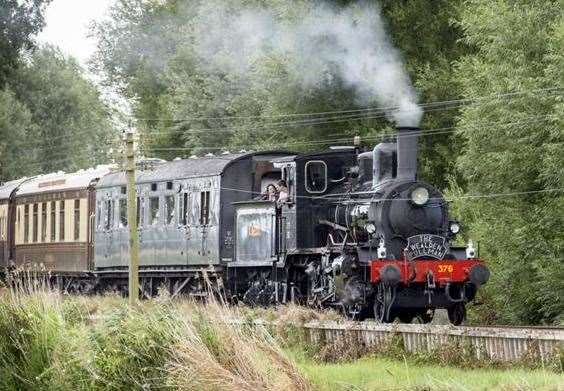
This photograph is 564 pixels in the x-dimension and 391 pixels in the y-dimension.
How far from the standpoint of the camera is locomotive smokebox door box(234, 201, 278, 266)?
2391 cm

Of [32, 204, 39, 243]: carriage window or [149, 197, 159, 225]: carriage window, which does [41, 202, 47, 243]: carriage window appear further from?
[149, 197, 159, 225]: carriage window

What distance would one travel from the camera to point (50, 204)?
113ft

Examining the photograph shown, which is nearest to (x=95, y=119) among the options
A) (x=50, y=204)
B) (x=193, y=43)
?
(x=193, y=43)

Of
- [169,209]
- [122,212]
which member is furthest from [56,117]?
[169,209]

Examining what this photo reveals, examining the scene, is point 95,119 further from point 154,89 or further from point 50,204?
point 50,204

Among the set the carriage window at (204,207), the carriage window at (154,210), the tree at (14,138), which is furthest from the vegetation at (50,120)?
the carriage window at (204,207)

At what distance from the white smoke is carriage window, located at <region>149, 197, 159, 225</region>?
5.58 m

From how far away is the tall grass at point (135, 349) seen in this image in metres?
11.8

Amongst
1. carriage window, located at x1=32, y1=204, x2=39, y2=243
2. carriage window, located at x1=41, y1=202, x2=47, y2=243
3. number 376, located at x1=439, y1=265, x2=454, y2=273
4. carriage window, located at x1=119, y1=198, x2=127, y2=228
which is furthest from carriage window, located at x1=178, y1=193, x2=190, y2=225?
carriage window, located at x1=32, y1=204, x2=39, y2=243

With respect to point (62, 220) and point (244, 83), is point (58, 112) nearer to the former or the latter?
point (244, 83)

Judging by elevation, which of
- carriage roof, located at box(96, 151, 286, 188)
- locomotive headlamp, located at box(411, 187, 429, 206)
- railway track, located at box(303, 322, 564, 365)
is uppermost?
carriage roof, located at box(96, 151, 286, 188)

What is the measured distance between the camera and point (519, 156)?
25844 millimetres

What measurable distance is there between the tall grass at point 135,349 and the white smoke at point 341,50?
29.6 feet

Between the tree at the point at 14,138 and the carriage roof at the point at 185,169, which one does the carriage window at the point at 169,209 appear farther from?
the tree at the point at 14,138
